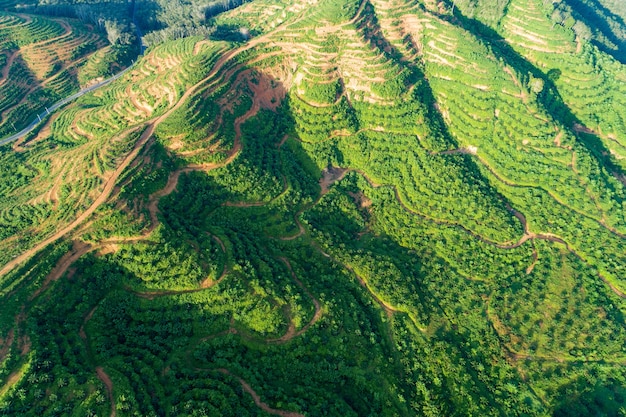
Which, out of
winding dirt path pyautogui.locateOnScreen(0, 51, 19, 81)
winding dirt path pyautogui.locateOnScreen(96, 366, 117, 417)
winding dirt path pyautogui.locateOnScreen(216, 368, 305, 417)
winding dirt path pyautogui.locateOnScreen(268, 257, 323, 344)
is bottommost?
winding dirt path pyautogui.locateOnScreen(216, 368, 305, 417)

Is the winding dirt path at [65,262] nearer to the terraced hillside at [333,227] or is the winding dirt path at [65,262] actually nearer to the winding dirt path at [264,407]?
the terraced hillside at [333,227]

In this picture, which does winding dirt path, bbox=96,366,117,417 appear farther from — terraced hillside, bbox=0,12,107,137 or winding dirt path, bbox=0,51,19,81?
winding dirt path, bbox=0,51,19,81

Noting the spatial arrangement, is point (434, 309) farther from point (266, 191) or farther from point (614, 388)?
point (266, 191)

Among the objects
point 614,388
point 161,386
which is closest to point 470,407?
point 614,388

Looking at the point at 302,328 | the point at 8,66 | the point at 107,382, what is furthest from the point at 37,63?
the point at 302,328

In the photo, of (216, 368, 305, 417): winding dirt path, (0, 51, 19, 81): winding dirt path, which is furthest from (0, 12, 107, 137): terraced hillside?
(216, 368, 305, 417): winding dirt path

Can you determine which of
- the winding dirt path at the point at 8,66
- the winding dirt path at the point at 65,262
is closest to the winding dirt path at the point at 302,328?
the winding dirt path at the point at 65,262
